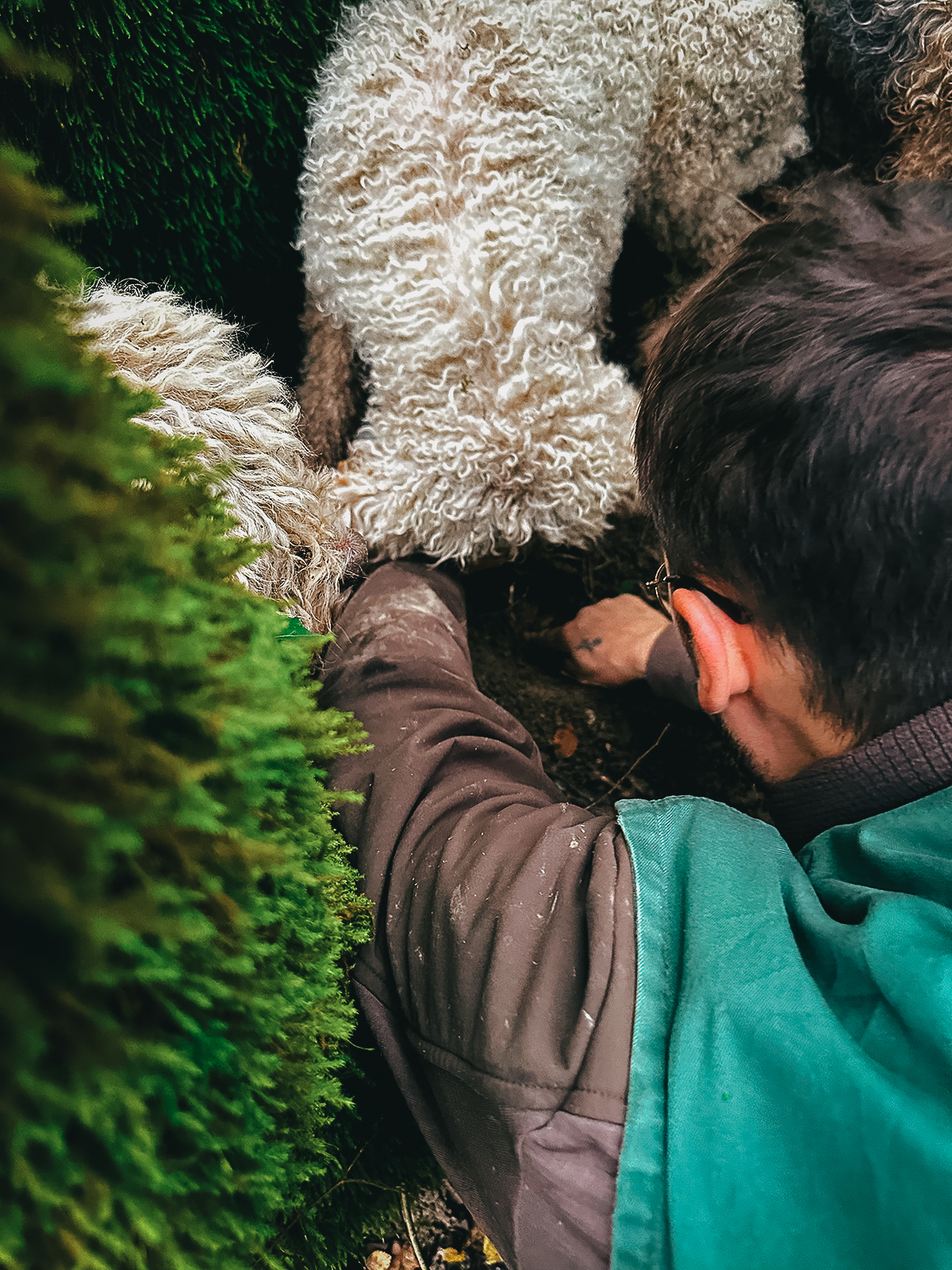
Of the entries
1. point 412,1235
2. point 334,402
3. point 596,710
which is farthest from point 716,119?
point 412,1235

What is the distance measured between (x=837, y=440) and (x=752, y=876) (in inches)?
15.3

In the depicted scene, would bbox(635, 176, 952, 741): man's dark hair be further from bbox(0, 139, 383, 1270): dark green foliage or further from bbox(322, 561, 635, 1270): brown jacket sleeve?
bbox(0, 139, 383, 1270): dark green foliage

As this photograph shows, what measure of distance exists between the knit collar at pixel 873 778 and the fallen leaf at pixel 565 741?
0.56 meters

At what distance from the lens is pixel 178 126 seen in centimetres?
92

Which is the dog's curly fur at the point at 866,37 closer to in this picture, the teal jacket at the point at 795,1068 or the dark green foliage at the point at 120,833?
the teal jacket at the point at 795,1068

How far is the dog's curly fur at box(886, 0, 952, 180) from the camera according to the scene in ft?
3.70

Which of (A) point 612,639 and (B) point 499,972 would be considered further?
(A) point 612,639

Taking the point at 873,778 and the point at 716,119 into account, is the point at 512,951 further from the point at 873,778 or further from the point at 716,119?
the point at 716,119

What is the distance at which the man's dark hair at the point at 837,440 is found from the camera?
60 cm

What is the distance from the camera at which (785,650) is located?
70 cm

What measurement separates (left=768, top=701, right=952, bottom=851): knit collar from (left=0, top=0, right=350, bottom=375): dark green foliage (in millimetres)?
1088

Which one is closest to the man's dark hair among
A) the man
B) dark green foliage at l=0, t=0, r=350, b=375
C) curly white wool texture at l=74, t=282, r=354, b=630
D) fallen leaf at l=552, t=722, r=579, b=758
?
the man

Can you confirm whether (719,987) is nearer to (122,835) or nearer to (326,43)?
(122,835)

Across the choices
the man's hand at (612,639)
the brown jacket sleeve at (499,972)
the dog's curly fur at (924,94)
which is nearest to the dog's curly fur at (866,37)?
the dog's curly fur at (924,94)
